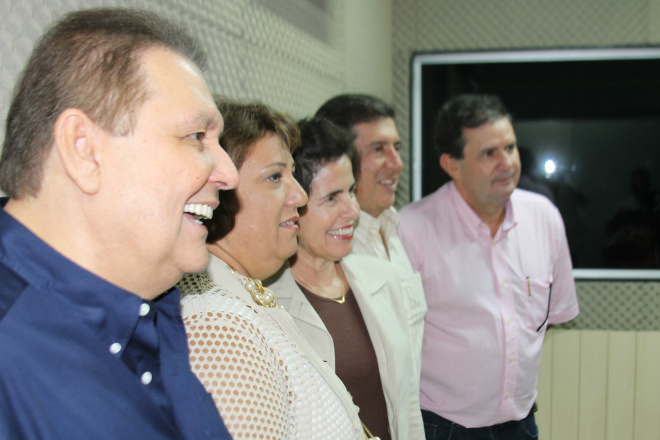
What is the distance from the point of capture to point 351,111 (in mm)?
2240

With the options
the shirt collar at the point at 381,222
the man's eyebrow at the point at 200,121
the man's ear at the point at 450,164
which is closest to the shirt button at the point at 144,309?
the man's eyebrow at the point at 200,121

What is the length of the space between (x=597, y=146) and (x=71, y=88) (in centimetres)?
376

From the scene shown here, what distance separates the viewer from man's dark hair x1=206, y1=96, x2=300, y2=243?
1.24 m

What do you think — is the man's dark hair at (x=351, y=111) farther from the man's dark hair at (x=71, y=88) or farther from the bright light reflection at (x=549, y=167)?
the bright light reflection at (x=549, y=167)

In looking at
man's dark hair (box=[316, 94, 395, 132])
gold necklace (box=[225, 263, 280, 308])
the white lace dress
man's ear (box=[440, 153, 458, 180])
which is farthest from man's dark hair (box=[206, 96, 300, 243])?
man's ear (box=[440, 153, 458, 180])

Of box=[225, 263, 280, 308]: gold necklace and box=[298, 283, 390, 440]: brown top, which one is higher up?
box=[225, 263, 280, 308]: gold necklace

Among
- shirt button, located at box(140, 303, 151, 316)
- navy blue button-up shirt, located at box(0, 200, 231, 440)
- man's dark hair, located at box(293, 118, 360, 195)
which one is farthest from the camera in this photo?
man's dark hair, located at box(293, 118, 360, 195)

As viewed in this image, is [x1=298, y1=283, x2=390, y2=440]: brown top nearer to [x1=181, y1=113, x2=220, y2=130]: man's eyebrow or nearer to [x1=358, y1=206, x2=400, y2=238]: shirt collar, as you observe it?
[x1=358, y1=206, x2=400, y2=238]: shirt collar

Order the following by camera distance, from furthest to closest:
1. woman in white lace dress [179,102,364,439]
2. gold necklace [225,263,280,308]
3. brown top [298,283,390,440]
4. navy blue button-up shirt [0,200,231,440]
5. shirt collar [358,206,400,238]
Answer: shirt collar [358,206,400,238] < brown top [298,283,390,440] < gold necklace [225,263,280,308] < woman in white lace dress [179,102,364,439] < navy blue button-up shirt [0,200,231,440]

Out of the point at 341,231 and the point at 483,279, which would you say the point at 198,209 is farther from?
the point at 483,279

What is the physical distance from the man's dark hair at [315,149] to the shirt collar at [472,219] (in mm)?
867

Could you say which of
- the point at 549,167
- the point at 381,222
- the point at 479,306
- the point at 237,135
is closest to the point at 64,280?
the point at 237,135

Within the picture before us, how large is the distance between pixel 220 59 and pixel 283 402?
1.11 metres

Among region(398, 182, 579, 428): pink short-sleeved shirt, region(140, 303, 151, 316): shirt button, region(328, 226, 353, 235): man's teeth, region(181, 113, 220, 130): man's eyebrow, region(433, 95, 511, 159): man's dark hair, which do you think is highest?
region(433, 95, 511, 159): man's dark hair
